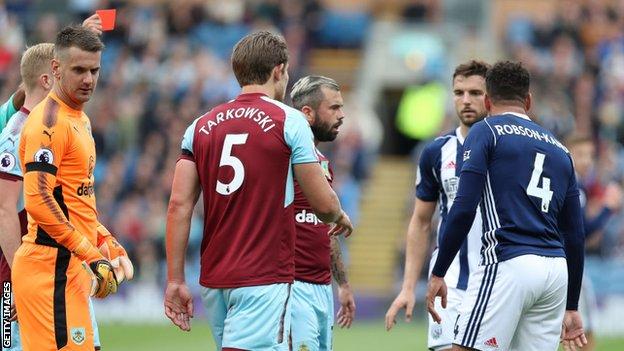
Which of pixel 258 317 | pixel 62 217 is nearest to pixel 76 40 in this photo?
pixel 62 217

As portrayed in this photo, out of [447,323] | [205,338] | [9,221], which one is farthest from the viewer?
[205,338]

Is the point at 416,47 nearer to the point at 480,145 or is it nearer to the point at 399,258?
the point at 399,258

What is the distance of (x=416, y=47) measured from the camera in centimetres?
2742

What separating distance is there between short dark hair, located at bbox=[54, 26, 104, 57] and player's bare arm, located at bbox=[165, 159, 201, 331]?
986 millimetres

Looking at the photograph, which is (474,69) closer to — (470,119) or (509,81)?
(470,119)

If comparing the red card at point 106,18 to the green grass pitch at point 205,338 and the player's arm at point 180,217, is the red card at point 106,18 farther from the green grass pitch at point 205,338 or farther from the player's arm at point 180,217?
the green grass pitch at point 205,338

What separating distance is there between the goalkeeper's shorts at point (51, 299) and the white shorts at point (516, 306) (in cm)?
233

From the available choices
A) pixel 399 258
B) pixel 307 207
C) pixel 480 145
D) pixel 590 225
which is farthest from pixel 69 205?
pixel 399 258

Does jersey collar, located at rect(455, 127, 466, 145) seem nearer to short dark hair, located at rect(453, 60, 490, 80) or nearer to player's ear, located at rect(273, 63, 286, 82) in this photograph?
short dark hair, located at rect(453, 60, 490, 80)

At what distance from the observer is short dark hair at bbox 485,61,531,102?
27.1 ft

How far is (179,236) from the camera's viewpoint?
7.61 metres

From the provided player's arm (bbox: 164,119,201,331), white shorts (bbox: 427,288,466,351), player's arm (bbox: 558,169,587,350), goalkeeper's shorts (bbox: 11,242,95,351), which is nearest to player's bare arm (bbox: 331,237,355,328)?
white shorts (bbox: 427,288,466,351)

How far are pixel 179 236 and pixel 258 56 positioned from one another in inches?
45.0

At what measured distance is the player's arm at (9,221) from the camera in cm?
797
